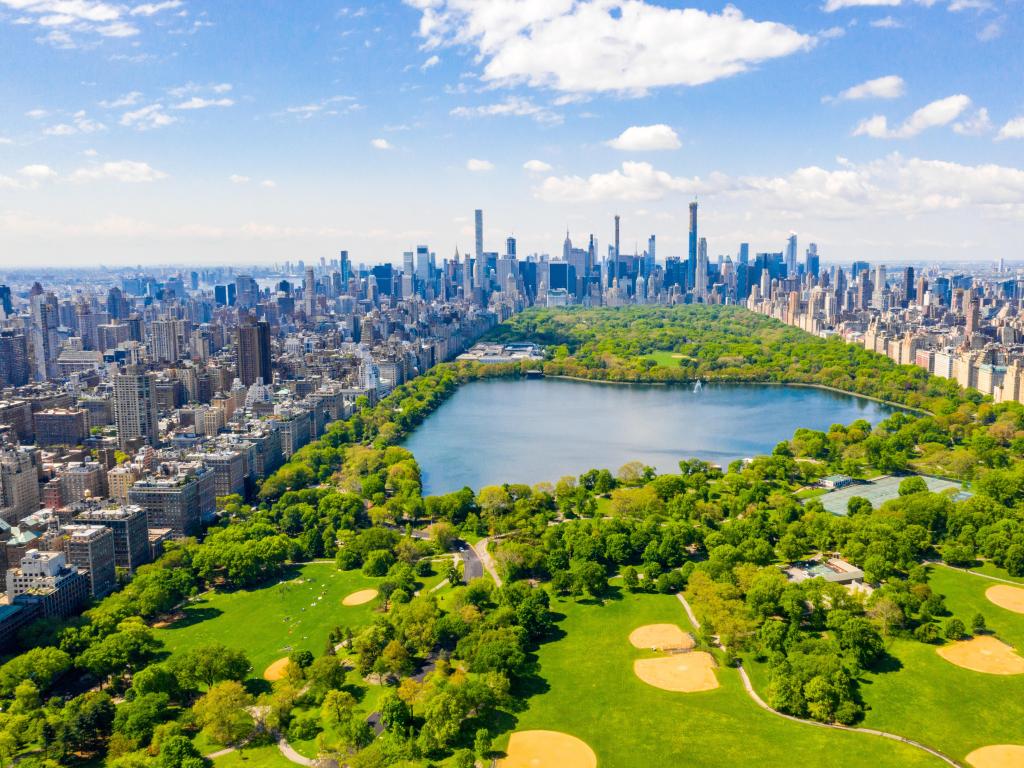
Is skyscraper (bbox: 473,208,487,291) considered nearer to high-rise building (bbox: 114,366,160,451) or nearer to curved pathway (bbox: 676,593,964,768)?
high-rise building (bbox: 114,366,160,451)

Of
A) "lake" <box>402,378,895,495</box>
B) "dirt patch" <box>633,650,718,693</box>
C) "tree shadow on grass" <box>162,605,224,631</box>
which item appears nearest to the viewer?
"dirt patch" <box>633,650,718,693</box>

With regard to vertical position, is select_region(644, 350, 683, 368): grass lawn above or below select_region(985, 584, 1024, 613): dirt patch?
above

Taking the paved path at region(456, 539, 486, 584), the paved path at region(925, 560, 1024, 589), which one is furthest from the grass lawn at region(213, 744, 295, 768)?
the paved path at region(925, 560, 1024, 589)

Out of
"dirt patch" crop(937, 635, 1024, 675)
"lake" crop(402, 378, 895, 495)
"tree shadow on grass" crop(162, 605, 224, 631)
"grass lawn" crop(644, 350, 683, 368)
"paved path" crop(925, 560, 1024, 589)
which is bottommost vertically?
"tree shadow on grass" crop(162, 605, 224, 631)

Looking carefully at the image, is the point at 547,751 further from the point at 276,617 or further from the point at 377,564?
the point at 377,564

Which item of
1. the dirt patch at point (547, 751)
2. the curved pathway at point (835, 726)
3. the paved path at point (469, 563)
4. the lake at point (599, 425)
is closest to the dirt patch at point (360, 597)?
the paved path at point (469, 563)

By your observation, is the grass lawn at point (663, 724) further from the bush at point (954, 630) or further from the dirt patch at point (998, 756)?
the bush at point (954, 630)
